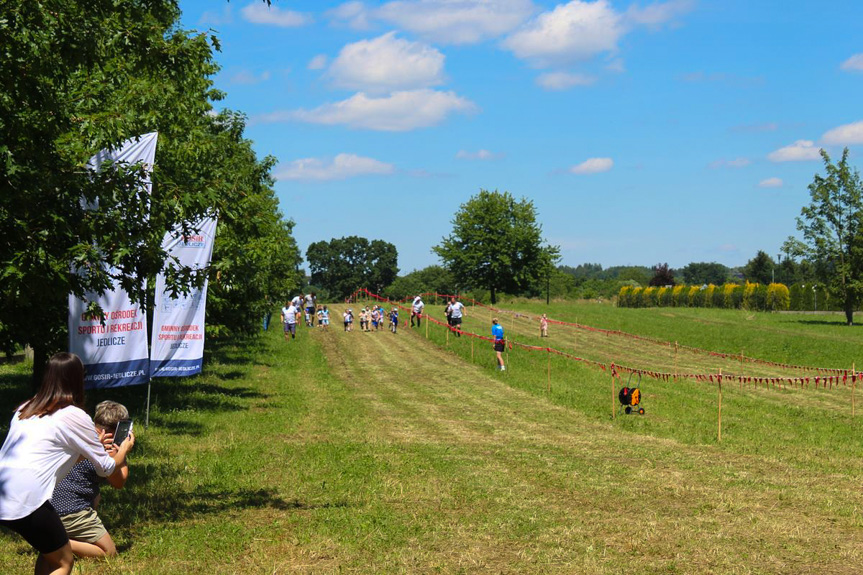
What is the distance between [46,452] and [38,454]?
5cm

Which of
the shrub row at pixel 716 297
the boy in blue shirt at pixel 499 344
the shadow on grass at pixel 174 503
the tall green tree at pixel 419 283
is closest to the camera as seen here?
the shadow on grass at pixel 174 503

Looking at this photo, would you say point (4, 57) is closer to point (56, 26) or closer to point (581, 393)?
point (56, 26)

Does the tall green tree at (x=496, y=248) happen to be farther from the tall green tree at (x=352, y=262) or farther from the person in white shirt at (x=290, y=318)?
the tall green tree at (x=352, y=262)

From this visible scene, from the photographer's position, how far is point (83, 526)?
272 inches

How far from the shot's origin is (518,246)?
91500mm

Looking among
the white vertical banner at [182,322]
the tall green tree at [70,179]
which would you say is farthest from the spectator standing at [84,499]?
the white vertical banner at [182,322]

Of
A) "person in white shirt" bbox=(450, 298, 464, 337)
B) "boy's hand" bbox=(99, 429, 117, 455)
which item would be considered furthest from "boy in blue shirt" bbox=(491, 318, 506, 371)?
"boy's hand" bbox=(99, 429, 117, 455)

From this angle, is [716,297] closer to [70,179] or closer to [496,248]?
[496,248]

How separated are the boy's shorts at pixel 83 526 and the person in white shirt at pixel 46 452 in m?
1.07

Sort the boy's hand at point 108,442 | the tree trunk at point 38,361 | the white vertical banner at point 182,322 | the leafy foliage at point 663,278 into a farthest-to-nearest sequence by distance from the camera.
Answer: the leafy foliage at point 663,278
the tree trunk at point 38,361
the white vertical banner at point 182,322
the boy's hand at point 108,442

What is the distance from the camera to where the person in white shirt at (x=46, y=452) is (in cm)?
544

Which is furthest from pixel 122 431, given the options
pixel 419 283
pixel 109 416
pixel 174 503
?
pixel 419 283

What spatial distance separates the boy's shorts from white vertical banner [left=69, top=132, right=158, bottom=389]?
6644mm

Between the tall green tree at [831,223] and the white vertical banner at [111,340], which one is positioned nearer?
the white vertical banner at [111,340]
